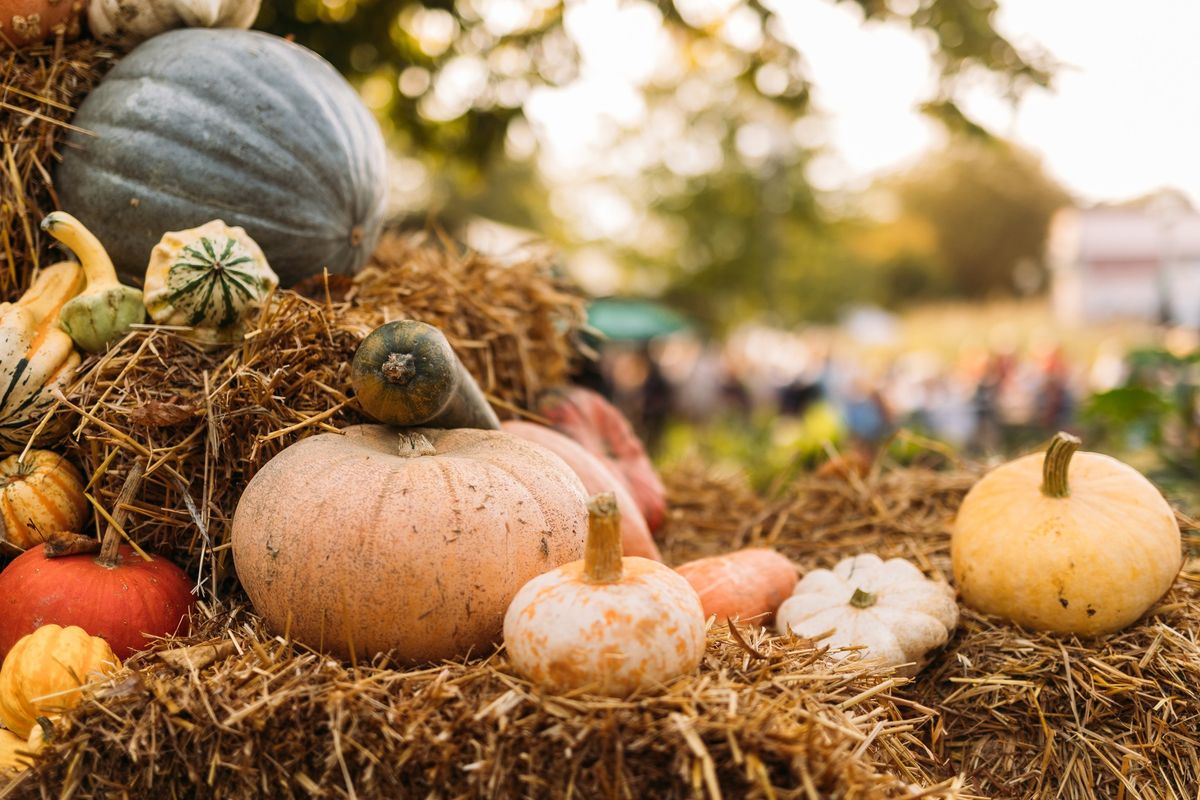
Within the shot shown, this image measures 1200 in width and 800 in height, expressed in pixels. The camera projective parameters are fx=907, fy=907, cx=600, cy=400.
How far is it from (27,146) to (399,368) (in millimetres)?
1943

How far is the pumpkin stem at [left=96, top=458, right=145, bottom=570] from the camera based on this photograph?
2641 mm

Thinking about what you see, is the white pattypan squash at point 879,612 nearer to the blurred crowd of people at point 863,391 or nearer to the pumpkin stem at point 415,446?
the pumpkin stem at point 415,446

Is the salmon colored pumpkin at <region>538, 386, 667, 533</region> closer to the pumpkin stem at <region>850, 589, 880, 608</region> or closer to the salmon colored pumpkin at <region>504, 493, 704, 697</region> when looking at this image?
the pumpkin stem at <region>850, 589, 880, 608</region>

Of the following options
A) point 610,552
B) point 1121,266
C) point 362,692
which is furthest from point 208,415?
point 1121,266

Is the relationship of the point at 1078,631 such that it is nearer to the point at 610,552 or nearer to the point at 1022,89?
the point at 610,552

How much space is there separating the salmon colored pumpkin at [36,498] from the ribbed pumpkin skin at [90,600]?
0.53 ft

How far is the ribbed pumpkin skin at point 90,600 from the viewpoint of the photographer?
8.13 feet

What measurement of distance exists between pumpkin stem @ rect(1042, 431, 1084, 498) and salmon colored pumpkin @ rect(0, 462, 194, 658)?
2782mm

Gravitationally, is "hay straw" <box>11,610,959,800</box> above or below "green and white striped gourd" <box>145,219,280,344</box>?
below

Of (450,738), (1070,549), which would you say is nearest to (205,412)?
(450,738)

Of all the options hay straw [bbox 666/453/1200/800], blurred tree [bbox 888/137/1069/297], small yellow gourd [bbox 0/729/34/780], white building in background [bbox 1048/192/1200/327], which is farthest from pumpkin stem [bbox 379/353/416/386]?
blurred tree [bbox 888/137/1069/297]

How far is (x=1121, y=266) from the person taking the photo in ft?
149

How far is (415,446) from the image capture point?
271 centimetres

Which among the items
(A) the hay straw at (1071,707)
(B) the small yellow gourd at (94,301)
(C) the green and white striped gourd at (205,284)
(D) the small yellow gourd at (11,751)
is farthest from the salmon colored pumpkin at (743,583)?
(B) the small yellow gourd at (94,301)
